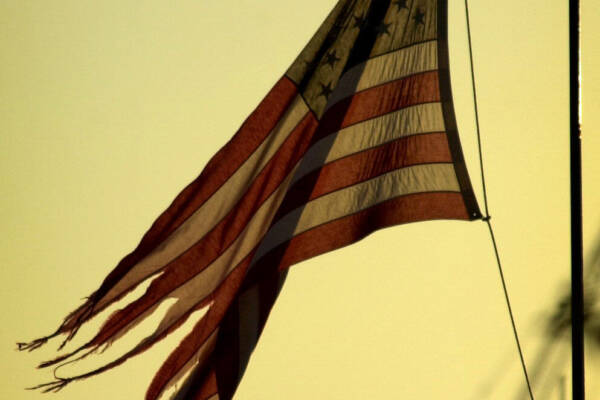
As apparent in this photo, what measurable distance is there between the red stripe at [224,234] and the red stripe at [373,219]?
51 centimetres

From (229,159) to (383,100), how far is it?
50.5 inches

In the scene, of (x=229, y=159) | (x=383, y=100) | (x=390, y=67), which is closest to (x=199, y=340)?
(x=229, y=159)

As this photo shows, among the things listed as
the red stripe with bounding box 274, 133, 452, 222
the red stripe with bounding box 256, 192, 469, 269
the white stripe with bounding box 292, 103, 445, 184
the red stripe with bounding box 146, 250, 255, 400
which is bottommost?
the red stripe with bounding box 146, 250, 255, 400

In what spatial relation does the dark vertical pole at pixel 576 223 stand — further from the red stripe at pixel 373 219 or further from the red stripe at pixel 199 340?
the red stripe at pixel 199 340

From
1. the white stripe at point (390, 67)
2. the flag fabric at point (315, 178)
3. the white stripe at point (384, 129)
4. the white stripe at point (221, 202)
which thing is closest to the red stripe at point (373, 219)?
the flag fabric at point (315, 178)

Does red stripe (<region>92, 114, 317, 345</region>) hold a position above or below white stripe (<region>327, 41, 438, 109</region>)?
below

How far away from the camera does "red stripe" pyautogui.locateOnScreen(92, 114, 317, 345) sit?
356 inches

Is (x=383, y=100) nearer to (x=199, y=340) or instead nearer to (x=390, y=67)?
(x=390, y=67)

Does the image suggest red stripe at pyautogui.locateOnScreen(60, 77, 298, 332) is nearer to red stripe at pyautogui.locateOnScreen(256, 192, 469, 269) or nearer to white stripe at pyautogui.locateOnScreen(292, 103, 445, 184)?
white stripe at pyautogui.locateOnScreen(292, 103, 445, 184)

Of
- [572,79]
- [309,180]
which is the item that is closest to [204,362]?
[309,180]

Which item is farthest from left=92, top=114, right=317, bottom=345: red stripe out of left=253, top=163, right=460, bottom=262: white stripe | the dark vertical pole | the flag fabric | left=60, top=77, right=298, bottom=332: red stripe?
the dark vertical pole

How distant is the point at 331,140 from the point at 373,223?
72 centimetres

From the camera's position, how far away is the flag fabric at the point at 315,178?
9.05 metres

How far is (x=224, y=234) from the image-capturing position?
9305 millimetres
